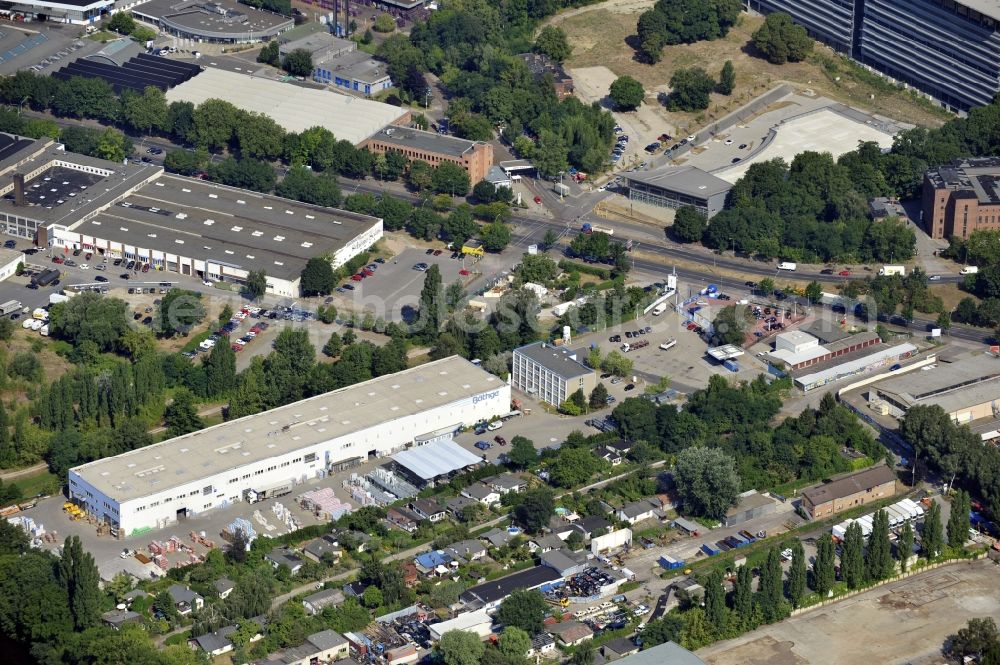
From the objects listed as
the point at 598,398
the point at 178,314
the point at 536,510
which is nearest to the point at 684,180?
the point at 598,398

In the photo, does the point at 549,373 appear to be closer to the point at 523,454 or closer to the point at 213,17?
the point at 523,454

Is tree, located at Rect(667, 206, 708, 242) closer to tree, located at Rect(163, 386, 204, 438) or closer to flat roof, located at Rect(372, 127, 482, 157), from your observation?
flat roof, located at Rect(372, 127, 482, 157)

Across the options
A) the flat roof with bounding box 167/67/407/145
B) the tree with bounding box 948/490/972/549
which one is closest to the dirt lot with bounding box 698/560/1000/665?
the tree with bounding box 948/490/972/549

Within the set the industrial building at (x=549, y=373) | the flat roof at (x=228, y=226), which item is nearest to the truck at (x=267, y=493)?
the industrial building at (x=549, y=373)

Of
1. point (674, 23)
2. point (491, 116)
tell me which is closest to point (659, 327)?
point (491, 116)

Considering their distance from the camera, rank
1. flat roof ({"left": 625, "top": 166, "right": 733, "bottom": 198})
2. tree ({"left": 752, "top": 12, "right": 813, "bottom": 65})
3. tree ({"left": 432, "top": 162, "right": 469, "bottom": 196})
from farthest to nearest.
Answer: tree ({"left": 752, "top": 12, "right": 813, "bottom": 65}) → tree ({"left": 432, "top": 162, "right": 469, "bottom": 196}) → flat roof ({"left": 625, "top": 166, "right": 733, "bottom": 198})

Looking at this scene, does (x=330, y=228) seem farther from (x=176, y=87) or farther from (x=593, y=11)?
(x=593, y=11)
